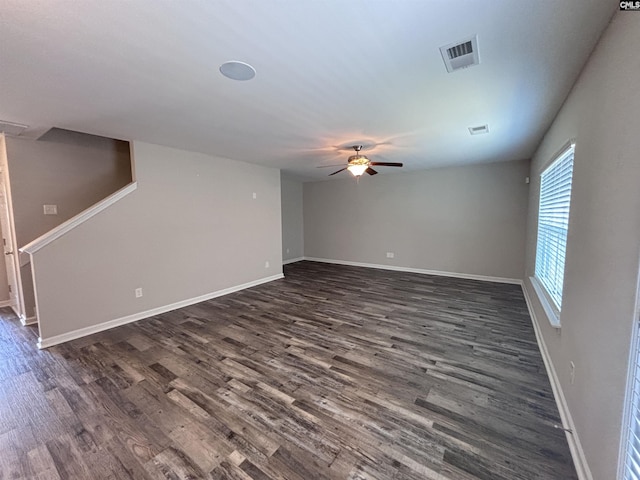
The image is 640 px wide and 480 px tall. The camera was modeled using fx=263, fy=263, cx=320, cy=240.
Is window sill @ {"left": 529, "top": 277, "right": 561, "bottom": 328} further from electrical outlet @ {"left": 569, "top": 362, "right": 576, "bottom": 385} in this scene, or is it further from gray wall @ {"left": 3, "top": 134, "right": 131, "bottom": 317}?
gray wall @ {"left": 3, "top": 134, "right": 131, "bottom": 317}

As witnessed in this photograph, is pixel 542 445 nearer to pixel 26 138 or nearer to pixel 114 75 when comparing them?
pixel 114 75

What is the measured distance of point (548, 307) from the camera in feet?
8.63

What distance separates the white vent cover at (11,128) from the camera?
281cm

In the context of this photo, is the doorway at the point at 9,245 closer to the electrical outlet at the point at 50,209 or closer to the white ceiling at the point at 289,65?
the electrical outlet at the point at 50,209

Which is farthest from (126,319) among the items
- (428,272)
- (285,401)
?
(428,272)

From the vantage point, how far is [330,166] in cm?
544

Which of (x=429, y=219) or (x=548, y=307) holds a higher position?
(x=429, y=219)

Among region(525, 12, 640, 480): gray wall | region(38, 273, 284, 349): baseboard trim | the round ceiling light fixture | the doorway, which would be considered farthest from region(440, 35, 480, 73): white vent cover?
the doorway

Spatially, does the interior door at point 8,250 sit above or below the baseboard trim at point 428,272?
above

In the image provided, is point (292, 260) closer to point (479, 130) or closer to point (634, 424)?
point (479, 130)

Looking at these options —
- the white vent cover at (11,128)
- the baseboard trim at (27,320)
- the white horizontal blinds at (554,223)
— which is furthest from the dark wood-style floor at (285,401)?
the white vent cover at (11,128)

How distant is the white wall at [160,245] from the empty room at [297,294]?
0.03 metres

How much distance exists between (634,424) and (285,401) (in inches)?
75.2

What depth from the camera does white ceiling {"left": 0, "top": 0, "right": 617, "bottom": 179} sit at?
1343mm
